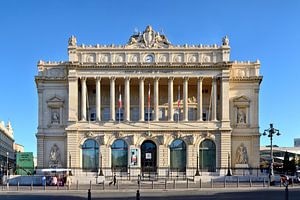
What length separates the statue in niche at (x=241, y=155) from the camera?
87.6m

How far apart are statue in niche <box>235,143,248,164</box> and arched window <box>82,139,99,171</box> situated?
2370 centimetres

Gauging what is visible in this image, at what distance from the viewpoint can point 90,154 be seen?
280 feet

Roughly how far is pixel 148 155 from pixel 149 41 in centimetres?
1918

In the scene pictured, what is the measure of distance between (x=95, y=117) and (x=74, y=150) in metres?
7.28

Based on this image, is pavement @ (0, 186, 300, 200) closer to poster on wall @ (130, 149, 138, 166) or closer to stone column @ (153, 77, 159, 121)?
poster on wall @ (130, 149, 138, 166)

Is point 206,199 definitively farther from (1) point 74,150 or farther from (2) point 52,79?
(2) point 52,79

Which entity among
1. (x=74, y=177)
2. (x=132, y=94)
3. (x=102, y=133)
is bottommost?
(x=74, y=177)

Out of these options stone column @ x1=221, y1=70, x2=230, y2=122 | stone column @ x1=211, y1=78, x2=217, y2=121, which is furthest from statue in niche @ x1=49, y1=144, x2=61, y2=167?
stone column @ x1=221, y1=70, x2=230, y2=122

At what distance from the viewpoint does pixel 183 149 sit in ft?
279

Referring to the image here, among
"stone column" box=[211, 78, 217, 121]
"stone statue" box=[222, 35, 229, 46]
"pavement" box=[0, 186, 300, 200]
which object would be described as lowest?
"pavement" box=[0, 186, 300, 200]

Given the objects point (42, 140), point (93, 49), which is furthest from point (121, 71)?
point (42, 140)

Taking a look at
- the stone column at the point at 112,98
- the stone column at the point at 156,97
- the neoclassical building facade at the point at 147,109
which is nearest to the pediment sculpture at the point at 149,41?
the neoclassical building facade at the point at 147,109

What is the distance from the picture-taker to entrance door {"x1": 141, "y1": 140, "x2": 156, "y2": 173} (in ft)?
280

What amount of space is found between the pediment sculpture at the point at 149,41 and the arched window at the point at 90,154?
17.4m
